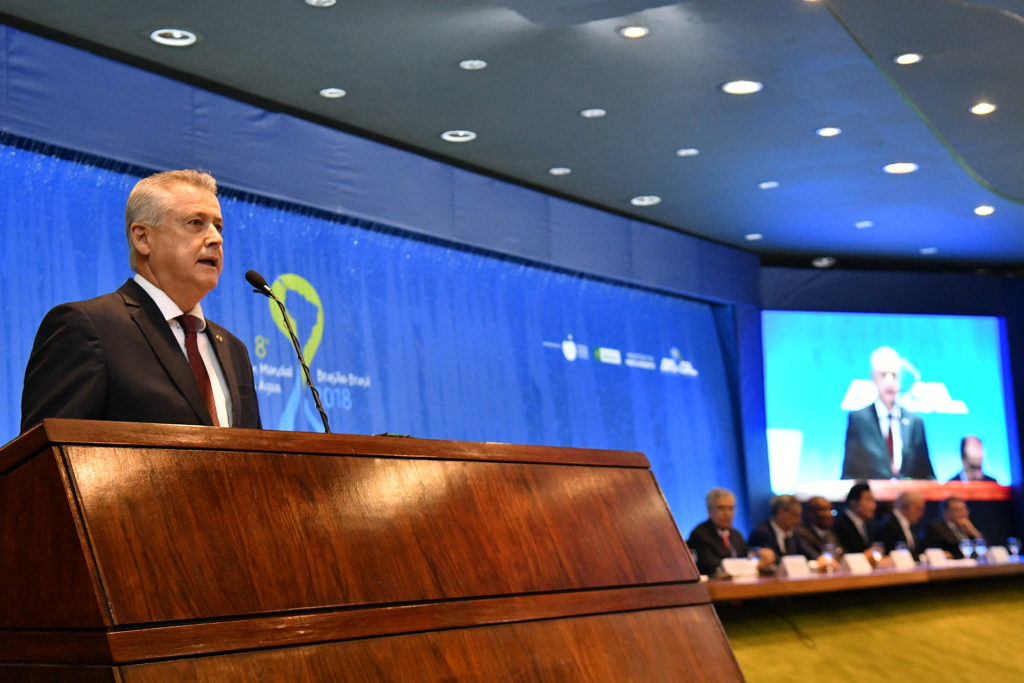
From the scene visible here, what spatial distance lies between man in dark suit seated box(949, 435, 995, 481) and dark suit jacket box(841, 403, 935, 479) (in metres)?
0.35

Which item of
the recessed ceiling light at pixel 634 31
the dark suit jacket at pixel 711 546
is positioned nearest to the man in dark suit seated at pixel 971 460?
the dark suit jacket at pixel 711 546

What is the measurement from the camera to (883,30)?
15.6 feet

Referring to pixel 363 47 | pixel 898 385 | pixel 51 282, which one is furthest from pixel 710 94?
pixel 898 385

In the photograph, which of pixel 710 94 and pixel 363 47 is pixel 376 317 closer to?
pixel 363 47

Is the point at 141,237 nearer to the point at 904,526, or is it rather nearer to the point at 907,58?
the point at 907,58

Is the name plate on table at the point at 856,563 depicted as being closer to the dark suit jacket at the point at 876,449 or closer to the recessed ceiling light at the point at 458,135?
the recessed ceiling light at the point at 458,135

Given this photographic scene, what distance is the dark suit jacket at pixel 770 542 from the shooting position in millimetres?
A: 6922

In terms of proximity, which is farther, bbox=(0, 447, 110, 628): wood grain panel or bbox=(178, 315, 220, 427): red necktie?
bbox=(178, 315, 220, 427): red necktie

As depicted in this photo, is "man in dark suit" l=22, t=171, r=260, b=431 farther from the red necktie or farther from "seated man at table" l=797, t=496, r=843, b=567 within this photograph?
"seated man at table" l=797, t=496, r=843, b=567

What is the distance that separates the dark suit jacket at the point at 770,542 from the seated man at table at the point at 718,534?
0.97 feet

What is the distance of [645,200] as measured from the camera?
8.09 meters

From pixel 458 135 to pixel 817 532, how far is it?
3461 millimetres

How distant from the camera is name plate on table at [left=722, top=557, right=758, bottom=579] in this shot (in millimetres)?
4723

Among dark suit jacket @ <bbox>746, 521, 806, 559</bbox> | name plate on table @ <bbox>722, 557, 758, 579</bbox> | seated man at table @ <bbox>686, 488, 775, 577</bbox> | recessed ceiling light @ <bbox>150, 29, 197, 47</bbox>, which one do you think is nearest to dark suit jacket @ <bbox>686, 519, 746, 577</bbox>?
seated man at table @ <bbox>686, 488, 775, 577</bbox>
